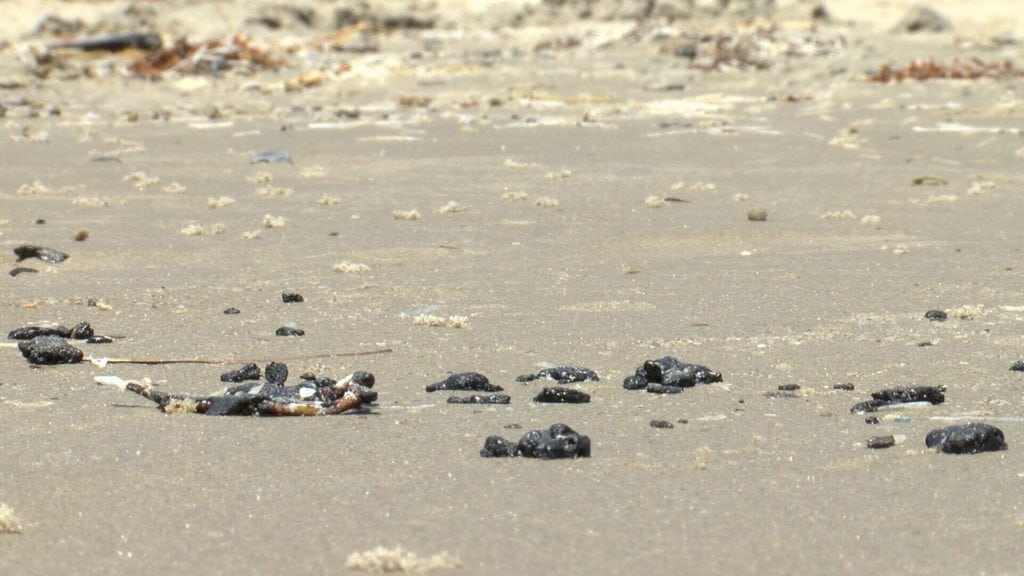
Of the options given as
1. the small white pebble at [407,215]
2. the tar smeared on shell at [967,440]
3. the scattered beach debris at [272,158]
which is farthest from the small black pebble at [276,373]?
the scattered beach debris at [272,158]

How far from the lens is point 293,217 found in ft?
37.8

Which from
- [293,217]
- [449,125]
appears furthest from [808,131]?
[293,217]

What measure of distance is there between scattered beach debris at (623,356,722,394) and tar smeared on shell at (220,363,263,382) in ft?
4.96

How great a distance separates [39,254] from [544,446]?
548 centimetres

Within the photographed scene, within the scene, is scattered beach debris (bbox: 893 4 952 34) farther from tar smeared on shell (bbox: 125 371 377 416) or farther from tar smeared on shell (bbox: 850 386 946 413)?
tar smeared on shell (bbox: 125 371 377 416)

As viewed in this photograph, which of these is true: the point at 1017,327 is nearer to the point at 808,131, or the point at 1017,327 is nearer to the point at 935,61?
the point at 808,131

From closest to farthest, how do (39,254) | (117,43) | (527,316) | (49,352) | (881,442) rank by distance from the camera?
(881,442), (49,352), (527,316), (39,254), (117,43)

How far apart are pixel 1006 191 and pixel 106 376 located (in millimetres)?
8352

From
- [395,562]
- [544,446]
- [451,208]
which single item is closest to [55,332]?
[544,446]

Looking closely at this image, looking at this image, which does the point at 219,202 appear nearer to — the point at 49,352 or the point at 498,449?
the point at 49,352

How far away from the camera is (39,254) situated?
9.62 metres

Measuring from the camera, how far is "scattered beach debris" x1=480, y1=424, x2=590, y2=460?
5117mm

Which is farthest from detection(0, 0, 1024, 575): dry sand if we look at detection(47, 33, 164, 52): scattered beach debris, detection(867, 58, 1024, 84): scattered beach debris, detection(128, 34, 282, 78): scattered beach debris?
detection(47, 33, 164, 52): scattered beach debris

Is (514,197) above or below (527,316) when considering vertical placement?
below
